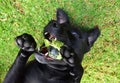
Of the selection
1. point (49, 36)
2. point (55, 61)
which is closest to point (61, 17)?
point (49, 36)

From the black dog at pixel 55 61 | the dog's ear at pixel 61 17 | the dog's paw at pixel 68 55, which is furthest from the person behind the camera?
the dog's ear at pixel 61 17

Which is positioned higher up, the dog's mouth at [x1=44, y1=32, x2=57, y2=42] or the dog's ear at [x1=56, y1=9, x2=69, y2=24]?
the dog's ear at [x1=56, y1=9, x2=69, y2=24]

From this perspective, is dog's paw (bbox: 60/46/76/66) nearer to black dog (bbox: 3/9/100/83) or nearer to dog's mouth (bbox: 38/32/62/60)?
black dog (bbox: 3/9/100/83)

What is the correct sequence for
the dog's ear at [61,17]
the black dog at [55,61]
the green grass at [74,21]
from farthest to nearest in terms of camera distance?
the green grass at [74,21]
the dog's ear at [61,17]
the black dog at [55,61]

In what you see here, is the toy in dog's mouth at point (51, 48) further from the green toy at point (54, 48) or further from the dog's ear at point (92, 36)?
the dog's ear at point (92, 36)

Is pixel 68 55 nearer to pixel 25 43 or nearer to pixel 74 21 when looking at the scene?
pixel 25 43

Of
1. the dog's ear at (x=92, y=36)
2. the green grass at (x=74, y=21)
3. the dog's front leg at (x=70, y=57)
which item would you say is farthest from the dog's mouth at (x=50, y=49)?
the green grass at (x=74, y=21)

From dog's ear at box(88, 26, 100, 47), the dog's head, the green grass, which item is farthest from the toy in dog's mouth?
the green grass
